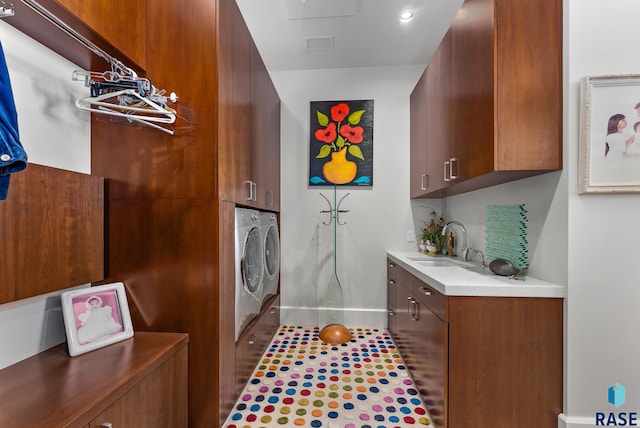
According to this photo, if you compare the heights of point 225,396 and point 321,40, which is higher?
point 321,40

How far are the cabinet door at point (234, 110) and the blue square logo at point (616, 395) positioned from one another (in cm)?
218

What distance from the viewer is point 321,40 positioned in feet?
8.75

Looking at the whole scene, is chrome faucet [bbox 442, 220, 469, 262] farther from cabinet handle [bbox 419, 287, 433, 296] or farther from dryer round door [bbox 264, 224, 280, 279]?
dryer round door [bbox 264, 224, 280, 279]

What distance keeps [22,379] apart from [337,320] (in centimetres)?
246

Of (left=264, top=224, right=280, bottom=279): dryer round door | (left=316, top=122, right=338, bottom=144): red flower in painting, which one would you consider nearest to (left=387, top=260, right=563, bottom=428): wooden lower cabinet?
(left=264, top=224, right=280, bottom=279): dryer round door

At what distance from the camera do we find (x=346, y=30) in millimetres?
2516

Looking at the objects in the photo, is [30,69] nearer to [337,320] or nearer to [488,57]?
[488,57]

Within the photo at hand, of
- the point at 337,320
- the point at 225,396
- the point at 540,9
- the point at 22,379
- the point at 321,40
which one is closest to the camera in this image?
the point at 22,379

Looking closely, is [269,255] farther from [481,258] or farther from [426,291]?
[481,258]

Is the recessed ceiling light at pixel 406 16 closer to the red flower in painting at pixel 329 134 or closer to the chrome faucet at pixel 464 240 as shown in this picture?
the red flower in painting at pixel 329 134

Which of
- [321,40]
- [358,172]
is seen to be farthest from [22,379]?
[321,40]

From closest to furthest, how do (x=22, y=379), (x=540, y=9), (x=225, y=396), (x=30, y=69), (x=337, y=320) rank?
(x=22, y=379) < (x=30, y=69) < (x=540, y=9) < (x=225, y=396) < (x=337, y=320)

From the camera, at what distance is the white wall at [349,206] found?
3139 mm

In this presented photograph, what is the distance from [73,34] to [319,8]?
1.69m
